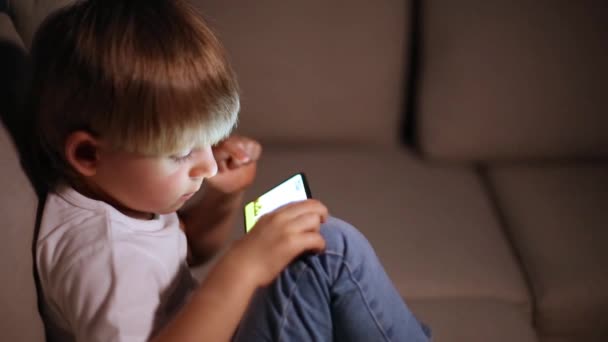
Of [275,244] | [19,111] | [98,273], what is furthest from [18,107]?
[275,244]

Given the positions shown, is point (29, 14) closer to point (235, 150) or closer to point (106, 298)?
point (235, 150)

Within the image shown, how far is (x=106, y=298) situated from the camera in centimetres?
64

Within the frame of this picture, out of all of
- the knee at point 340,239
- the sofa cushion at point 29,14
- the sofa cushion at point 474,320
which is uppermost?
the sofa cushion at point 29,14

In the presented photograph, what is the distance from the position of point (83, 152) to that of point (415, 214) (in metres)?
0.70

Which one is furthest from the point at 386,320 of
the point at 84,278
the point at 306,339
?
the point at 84,278

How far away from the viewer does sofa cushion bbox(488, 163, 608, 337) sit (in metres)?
1.07

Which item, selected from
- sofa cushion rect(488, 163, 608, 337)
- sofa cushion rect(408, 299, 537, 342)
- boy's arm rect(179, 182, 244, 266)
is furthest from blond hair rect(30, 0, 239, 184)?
sofa cushion rect(488, 163, 608, 337)

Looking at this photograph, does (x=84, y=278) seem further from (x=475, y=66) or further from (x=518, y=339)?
(x=475, y=66)

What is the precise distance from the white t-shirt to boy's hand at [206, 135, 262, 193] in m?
0.18

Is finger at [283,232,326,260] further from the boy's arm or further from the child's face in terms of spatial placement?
the boy's arm

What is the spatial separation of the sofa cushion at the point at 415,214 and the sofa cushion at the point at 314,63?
6cm

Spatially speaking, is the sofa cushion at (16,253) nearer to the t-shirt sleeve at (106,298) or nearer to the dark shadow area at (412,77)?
the t-shirt sleeve at (106,298)

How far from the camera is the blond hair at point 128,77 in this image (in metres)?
0.64

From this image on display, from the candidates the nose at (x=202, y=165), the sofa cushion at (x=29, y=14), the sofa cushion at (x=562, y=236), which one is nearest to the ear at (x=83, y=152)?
the nose at (x=202, y=165)
